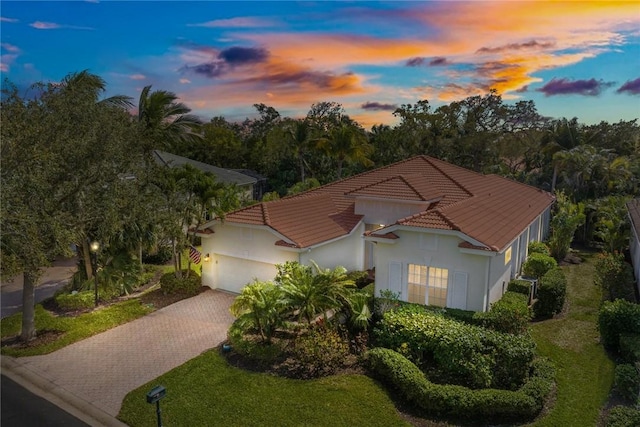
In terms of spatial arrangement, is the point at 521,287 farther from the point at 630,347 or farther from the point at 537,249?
the point at 537,249

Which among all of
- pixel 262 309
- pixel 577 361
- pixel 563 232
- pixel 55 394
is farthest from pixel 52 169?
pixel 563 232

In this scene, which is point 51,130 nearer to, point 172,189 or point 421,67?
point 172,189

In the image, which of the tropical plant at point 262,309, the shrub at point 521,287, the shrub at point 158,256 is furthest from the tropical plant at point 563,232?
the shrub at point 158,256

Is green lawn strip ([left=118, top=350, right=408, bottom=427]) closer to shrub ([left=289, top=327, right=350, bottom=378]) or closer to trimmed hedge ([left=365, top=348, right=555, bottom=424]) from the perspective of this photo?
shrub ([left=289, top=327, right=350, bottom=378])

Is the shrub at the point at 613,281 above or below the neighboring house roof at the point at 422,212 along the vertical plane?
below

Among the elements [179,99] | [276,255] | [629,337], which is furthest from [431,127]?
[629,337]

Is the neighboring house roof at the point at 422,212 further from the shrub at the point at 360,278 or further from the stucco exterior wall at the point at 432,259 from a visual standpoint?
the shrub at the point at 360,278
